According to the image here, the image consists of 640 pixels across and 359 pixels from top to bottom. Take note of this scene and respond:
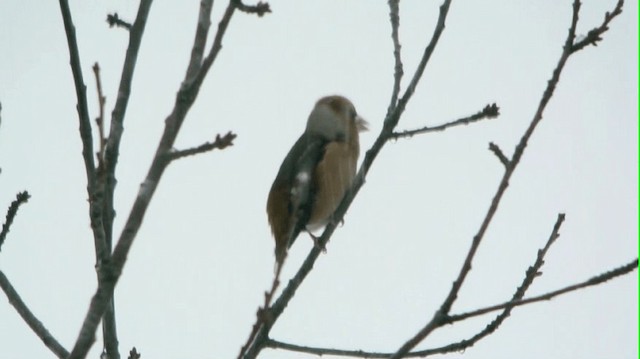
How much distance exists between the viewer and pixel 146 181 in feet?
7.98

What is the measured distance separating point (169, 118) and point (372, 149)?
1.16 metres

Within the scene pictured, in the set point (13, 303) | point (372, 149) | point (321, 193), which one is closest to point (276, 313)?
point (372, 149)

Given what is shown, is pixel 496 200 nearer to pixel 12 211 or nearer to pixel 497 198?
pixel 497 198

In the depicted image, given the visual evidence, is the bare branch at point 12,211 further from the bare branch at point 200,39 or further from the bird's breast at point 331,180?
the bird's breast at point 331,180

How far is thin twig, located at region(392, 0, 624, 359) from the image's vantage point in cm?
228

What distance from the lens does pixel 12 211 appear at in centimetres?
342

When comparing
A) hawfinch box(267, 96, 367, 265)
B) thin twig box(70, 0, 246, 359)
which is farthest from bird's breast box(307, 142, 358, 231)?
thin twig box(70, 0, 246, 359)

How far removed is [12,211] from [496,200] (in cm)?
202

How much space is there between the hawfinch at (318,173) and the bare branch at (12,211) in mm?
2225

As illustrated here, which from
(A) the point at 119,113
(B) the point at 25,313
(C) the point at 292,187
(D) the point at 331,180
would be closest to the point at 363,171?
(A) the point at 119,113

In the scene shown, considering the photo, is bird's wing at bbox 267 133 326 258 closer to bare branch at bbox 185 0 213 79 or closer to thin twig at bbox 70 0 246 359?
bare branch at bbox 185 0 213 79

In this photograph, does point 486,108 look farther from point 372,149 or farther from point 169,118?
point 169,118

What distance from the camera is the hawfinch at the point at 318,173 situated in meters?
5.75

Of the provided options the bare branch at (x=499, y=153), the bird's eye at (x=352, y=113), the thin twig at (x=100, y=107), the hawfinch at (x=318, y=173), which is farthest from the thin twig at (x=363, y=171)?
the bird's eye at (x=352, y=113)
